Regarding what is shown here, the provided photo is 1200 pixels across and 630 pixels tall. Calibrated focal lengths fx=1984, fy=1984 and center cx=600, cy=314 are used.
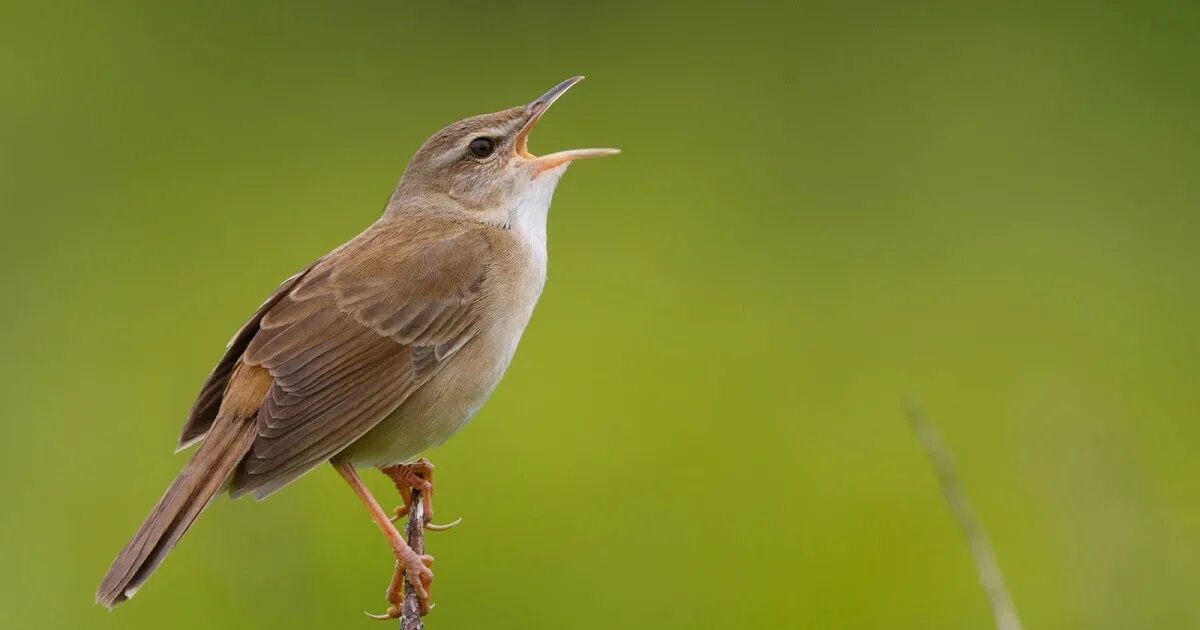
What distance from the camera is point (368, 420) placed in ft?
14.6

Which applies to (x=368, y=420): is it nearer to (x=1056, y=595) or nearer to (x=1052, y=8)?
(x=1056, y=595)

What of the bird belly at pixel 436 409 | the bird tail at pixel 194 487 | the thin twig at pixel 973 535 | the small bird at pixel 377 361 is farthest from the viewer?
the bird belly at pixel 436 409

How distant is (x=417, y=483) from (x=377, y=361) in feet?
1.05

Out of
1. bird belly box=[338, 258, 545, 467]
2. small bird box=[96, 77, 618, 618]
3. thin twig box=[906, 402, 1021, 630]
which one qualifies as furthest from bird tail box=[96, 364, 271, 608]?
thin twig box=[906, 402, 1021, 630]

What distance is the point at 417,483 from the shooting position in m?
4.65

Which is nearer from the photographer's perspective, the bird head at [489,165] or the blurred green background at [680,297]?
the bird head at [489,165]

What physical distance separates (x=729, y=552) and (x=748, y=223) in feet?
8.78

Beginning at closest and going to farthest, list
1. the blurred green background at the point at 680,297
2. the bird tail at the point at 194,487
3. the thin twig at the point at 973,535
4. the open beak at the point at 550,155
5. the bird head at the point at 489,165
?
the thin twig at the point at 973,535, the bird tail at the point at 194,487, the open beak at the point at 550,155, the bird head at the point at 489,165, the blurred green background at the point at 680,297

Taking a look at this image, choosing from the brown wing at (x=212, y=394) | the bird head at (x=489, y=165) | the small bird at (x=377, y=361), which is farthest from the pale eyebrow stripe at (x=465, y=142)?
the brown wing at (x=212, y=394)

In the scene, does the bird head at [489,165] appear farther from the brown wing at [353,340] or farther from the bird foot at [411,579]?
the bird foot at [411,579]

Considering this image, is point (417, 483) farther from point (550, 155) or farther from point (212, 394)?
point (550, 155)

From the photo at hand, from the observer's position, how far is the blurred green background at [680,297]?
20.2 ft

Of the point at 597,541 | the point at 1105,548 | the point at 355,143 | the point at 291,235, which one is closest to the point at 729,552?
the point at 597,541

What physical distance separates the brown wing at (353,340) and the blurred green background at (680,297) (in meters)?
0.50
